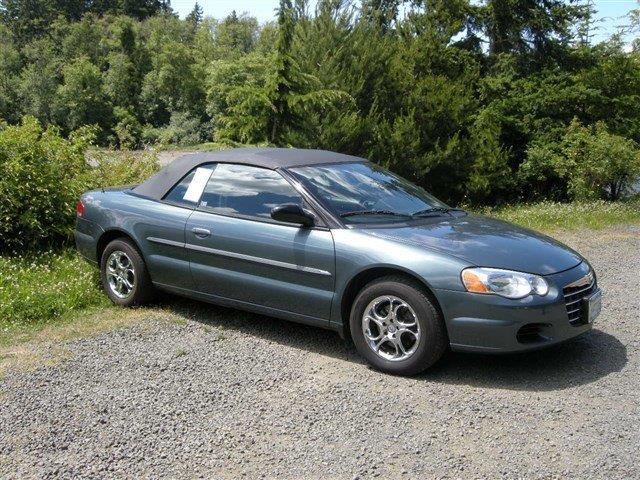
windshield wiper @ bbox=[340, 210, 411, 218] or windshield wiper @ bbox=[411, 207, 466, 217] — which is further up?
windshield wiper @ bbox=[340, 210, 411, 218]

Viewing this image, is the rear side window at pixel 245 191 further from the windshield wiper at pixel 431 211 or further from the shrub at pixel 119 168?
the shrub at pixel 119 168

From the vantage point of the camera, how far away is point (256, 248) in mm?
5656

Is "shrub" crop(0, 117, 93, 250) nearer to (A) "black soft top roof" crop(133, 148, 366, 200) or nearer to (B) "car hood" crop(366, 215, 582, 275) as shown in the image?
(A) "black soft top roof" crop(133, 148, 366, 200)

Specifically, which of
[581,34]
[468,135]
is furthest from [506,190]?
[581,34]

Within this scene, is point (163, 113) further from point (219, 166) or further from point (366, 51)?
point (219, 166)

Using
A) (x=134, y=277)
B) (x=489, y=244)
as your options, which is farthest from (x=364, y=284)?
(x=134, y=277)

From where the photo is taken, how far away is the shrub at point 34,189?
8.65 m

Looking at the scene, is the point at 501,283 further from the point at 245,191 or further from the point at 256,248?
the point at 245,191

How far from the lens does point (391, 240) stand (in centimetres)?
511

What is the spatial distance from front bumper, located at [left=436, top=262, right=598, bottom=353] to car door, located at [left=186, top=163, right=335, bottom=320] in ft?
3.21

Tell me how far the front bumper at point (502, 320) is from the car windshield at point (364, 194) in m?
1.09

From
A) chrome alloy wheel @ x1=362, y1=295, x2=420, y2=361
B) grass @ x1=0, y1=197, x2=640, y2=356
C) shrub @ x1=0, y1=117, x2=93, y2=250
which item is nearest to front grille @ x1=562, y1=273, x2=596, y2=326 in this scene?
chrome alloy wheel @ x1=362, y1=295, x2=420, y2=361

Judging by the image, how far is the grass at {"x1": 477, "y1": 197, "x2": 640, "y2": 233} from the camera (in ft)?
41.7

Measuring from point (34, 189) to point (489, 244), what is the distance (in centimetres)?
598
